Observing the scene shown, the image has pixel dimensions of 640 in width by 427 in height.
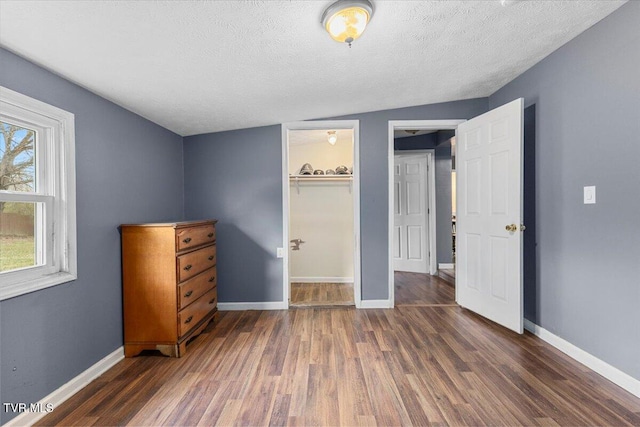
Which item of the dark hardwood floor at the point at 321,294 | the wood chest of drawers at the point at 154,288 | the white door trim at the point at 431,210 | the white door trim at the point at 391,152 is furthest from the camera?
the white door trim at the point at 431,210

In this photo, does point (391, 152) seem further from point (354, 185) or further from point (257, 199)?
point (257, 199)

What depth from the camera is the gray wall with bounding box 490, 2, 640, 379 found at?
5.96ft

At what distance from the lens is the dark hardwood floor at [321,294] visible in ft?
11.6

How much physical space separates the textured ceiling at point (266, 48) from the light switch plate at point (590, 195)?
113 cm

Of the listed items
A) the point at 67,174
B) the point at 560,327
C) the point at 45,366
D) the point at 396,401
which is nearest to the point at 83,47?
the point at 67,174

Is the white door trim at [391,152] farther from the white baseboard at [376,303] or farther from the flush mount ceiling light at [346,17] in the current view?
the flush mount ceiling light at [346,17]

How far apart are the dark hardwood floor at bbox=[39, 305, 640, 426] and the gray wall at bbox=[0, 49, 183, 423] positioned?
25 centimetres

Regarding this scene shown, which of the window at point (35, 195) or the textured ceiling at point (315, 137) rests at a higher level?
the textured ceiling at point (315, 137)

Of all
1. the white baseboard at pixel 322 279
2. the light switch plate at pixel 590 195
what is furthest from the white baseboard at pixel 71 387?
the light switch plate at pixel 590 195

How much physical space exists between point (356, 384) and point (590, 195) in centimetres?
210

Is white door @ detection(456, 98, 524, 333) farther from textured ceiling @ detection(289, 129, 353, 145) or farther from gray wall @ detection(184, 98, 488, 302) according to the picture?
textured ceiling @ detection(289, 129, 353, 145)

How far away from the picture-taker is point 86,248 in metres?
1.99

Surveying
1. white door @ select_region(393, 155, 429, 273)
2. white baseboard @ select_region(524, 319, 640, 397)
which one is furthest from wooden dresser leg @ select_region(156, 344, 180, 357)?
white door @ select_region(393, 155, 429, 273)

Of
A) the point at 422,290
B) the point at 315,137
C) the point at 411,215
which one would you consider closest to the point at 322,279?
the point at 422,290
